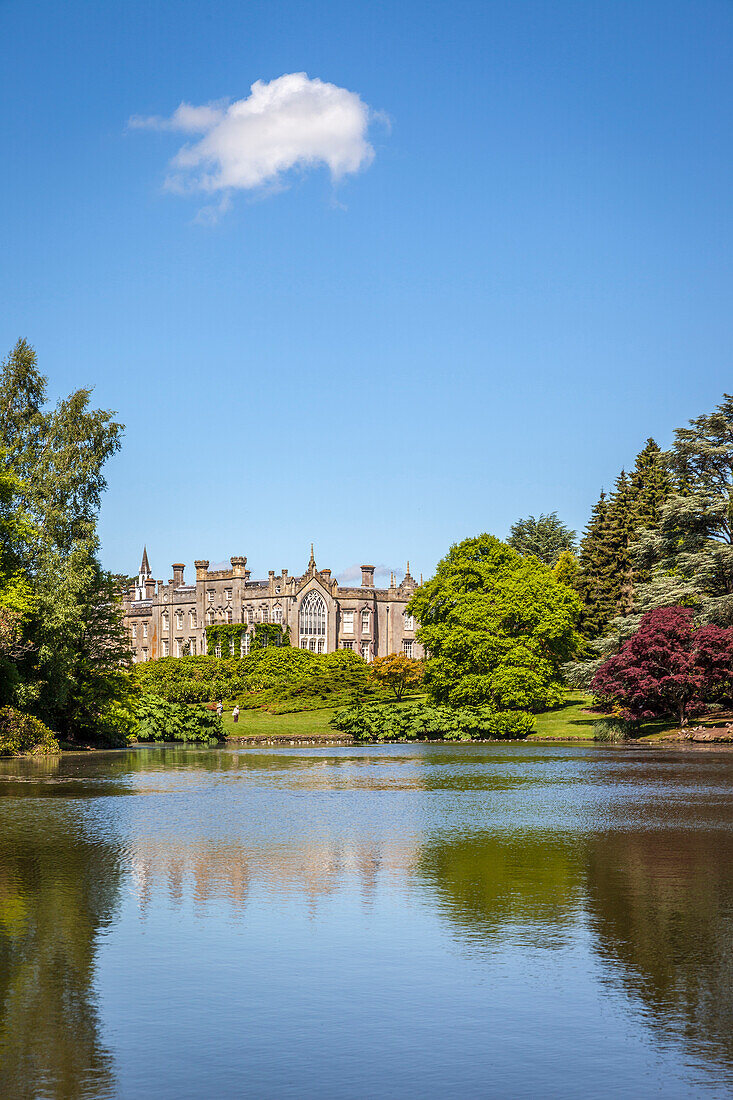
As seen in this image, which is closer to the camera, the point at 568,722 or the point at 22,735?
the point at 22,735

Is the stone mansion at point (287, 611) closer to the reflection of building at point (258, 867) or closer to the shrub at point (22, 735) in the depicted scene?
the shrub at point (22, 735)

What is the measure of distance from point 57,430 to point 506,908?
119ft

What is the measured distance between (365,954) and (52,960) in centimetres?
274

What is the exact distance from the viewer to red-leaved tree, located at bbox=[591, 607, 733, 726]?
157 ft

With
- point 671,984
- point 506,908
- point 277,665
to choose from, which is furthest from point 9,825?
point 277,665

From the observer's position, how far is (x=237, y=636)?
353 feet

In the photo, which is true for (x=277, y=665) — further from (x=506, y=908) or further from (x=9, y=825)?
(x=506, y=908)

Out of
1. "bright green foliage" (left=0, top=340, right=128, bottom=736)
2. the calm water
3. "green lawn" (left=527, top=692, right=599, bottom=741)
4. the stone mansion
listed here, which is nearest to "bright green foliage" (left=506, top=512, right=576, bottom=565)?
the stone mansion

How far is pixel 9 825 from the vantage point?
18938 mm

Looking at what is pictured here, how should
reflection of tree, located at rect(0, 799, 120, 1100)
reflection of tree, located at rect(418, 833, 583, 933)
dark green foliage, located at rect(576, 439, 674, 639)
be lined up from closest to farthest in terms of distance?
reflection of tree, located at rect(0, 799, 120, 1100) < reflection of tree, located at rect(418, 833, 583, 933) < dark green foliage, located at rect(576, 439, 674, 639)

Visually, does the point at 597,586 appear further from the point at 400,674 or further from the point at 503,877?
the point at 503,877

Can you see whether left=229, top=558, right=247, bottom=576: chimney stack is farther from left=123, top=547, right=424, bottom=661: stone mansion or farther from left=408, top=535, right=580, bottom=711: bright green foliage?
left=408, top=535, right=580, bottom=711: bright green foliage

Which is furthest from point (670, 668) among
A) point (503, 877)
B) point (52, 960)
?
point (52, 960)

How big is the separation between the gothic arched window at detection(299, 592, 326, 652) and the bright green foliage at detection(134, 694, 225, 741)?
5264cm
